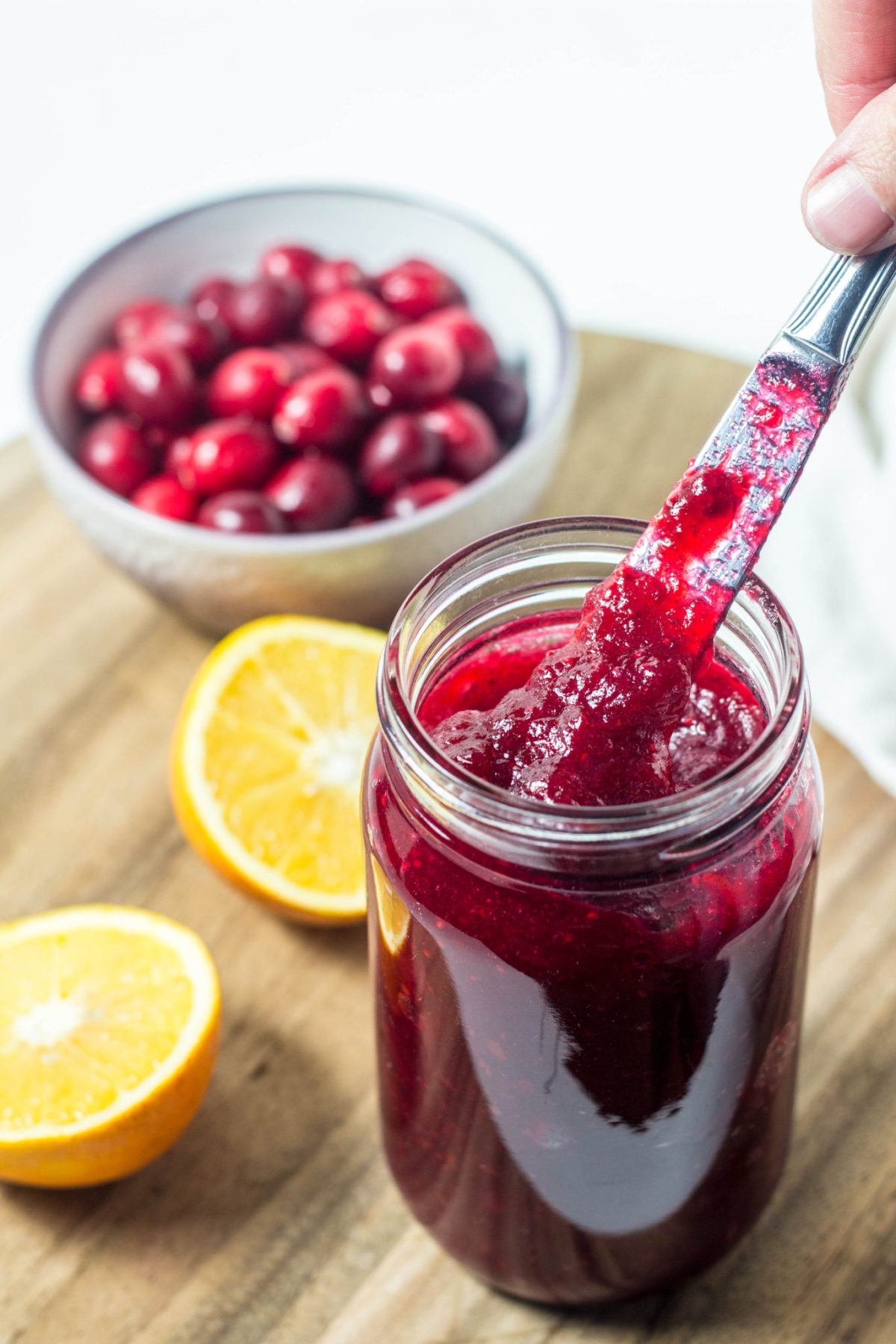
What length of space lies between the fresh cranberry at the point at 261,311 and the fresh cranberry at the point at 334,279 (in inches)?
1.4

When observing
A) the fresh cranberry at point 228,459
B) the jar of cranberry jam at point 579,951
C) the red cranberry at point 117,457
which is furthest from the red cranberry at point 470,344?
the jar of cranberry jam at point 579,951

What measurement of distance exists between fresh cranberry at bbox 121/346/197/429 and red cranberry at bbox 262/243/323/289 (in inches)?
7.6

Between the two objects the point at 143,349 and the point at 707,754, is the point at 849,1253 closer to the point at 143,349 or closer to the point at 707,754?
the point at 707,754

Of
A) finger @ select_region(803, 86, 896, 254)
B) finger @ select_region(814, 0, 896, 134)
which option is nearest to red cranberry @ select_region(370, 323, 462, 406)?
finger @ select_region(814, 0, 896, 134)

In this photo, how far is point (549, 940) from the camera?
771mm

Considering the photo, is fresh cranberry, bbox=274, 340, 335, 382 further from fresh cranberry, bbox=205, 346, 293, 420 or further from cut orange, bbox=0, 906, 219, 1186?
cut orange, bbox=0, 906, 219, 1186

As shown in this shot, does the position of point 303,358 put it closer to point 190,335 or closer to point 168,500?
point 190,335

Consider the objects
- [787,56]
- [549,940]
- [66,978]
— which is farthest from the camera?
[787,56]

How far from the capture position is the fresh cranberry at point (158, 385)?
4.86 feet

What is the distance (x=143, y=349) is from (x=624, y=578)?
857 millimetres

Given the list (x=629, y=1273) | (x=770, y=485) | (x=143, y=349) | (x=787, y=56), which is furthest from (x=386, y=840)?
(x=787, y=56)

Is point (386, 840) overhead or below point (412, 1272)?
overhead

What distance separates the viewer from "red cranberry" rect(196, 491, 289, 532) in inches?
54.7

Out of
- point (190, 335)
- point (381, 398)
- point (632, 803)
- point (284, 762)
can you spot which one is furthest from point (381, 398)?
point (632, 803)
